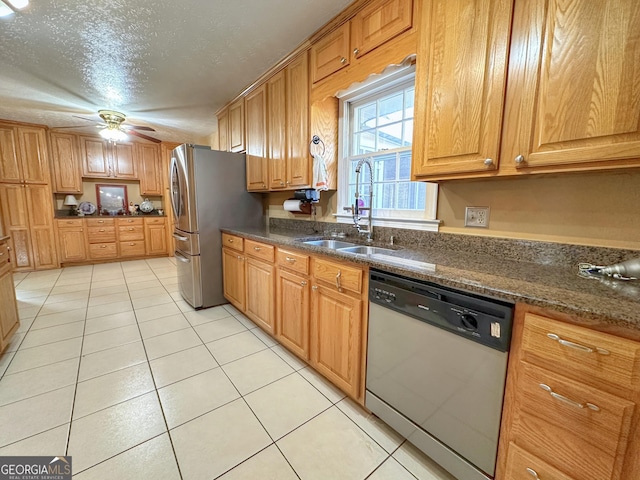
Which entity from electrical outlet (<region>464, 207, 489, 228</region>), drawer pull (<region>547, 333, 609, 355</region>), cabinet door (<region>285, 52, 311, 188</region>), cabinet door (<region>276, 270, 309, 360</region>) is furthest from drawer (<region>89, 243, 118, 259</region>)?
drawer pull (<region>547, 333, 609, 355</region>)

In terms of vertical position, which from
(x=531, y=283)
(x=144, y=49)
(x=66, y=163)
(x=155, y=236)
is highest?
(x=144, y=49)

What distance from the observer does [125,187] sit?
553cm

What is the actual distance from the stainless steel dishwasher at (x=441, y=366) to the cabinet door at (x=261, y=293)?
1.02 metres

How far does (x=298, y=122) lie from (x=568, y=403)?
91.5 inches

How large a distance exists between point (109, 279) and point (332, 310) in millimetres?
4123

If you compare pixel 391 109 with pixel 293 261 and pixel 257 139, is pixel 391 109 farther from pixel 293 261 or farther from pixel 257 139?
pixel 257 139

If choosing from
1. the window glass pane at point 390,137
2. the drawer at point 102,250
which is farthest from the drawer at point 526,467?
the drawer at point 102,250

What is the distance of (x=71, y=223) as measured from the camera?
15.4 feet

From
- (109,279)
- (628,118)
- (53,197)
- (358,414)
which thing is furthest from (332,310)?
(53,197)

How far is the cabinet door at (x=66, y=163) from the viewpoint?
4.58 m

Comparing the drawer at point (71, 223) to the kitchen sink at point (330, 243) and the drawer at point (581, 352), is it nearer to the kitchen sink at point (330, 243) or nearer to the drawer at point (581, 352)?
the kitchen sink at point (330, 243)

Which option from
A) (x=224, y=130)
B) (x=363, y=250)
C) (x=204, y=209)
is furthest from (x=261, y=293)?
(x=224, y=130)

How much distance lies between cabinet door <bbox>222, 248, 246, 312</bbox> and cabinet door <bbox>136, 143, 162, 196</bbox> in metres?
3.81

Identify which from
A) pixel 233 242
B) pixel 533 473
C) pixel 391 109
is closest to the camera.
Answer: pixel 533 473
